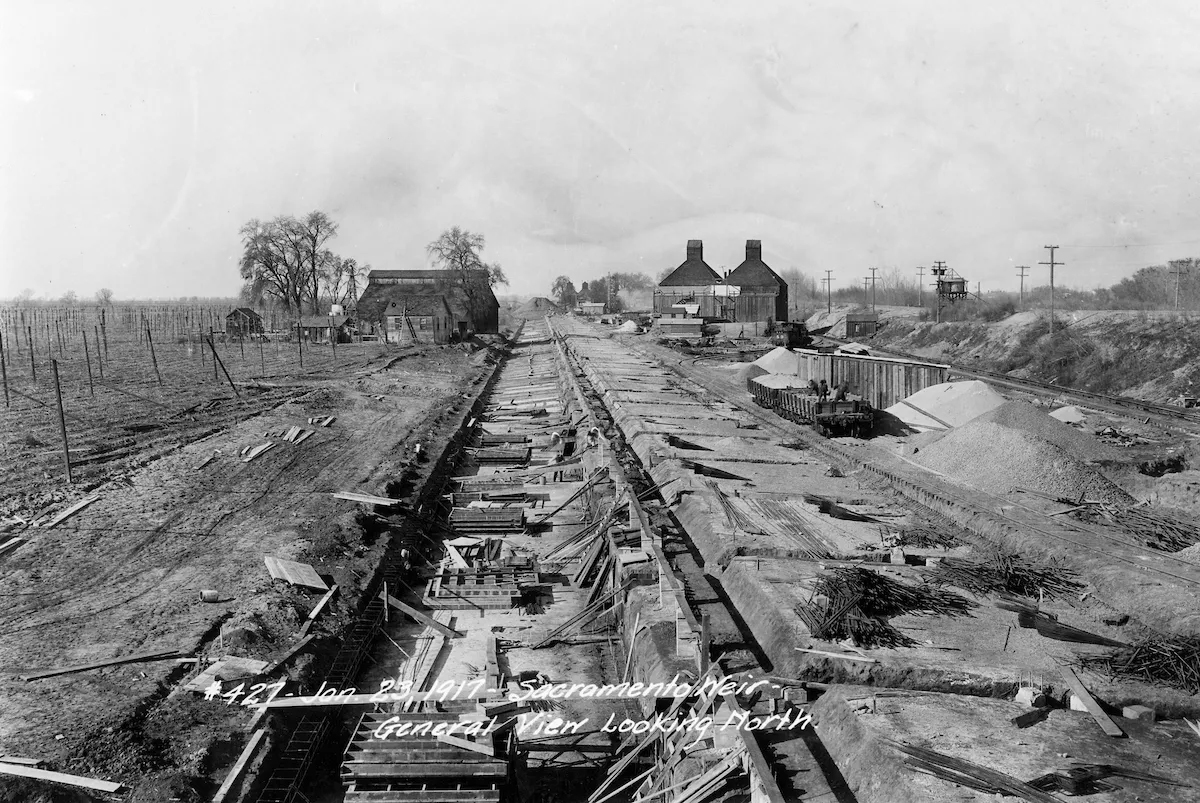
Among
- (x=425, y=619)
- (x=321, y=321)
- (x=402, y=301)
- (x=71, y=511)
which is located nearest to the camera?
(x=425, y=619)

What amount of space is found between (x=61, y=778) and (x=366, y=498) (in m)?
10.1

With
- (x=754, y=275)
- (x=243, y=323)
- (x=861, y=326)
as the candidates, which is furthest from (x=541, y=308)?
(x=243, y=323)

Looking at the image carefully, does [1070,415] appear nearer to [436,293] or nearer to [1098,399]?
[1098,399]

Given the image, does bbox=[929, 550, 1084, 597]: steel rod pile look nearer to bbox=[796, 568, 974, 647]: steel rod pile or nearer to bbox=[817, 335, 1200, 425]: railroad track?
bbox=[796, 568, 974, 647]: steel rod pile

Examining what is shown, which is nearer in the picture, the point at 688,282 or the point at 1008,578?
the point at 1008,578

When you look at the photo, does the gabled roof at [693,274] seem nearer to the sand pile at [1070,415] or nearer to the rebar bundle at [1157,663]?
the sand pile at [1070,415]

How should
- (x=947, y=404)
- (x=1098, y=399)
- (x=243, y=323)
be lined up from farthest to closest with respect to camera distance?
(x=243, y=323) → (x=1098, y=399) → (x=947, y=404)

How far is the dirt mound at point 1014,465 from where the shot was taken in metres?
17.3

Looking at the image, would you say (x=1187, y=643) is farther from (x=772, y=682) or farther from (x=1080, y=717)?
(x=772, y=682)

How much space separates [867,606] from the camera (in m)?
10.8

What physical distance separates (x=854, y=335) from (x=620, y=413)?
48.8 meters

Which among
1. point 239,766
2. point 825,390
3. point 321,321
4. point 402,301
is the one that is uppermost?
point 402,301

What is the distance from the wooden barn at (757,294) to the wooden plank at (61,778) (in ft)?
233

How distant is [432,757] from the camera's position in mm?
7641
